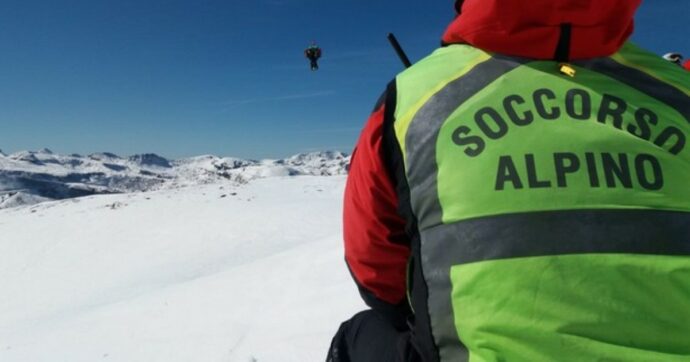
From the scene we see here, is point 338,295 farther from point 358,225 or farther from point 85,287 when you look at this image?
point 85,287

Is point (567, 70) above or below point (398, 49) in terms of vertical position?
below

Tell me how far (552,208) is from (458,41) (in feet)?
2.25

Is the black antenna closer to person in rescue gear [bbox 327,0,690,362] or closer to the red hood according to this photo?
person in rescue gear [bbox 327,0,690,362]

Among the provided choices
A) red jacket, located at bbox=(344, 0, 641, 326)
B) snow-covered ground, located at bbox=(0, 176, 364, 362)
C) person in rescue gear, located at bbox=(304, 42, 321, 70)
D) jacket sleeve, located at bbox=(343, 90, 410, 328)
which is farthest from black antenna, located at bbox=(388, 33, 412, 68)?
person in rescue gear, located at bbox=(304, 42, 321, 70)

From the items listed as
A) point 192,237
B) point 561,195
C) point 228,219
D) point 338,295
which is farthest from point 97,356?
point 228,219

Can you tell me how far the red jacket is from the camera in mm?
1260

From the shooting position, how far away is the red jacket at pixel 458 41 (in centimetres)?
126

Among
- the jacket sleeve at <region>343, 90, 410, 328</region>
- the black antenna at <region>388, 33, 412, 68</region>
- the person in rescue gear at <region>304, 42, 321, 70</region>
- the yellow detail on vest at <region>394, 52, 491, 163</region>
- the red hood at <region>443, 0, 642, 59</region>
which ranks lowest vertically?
the jacket sleeve at <region>343, 90, 410, 328</region>

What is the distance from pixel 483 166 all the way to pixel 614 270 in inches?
14.9

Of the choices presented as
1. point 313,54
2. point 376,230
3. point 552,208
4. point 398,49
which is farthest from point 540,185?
point 313,54

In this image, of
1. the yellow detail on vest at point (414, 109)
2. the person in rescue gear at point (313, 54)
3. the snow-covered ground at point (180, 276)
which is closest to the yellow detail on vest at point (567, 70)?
the yellow detail on vest at point (414, 109)

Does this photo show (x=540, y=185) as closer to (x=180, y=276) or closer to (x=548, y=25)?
(x=548, y=25)

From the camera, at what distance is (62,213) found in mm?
24797

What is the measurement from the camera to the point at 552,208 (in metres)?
1.09
